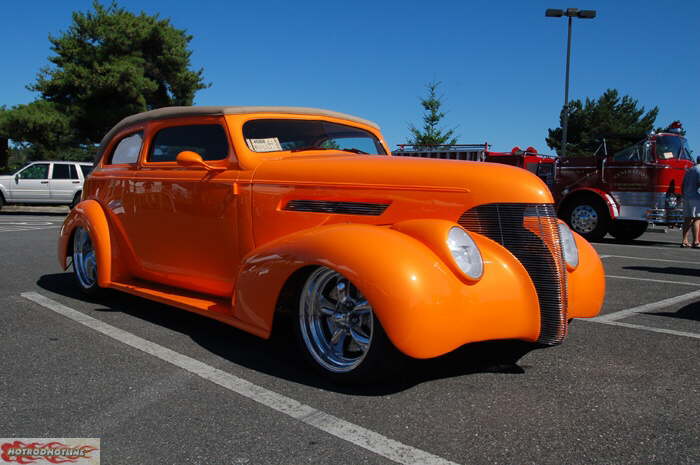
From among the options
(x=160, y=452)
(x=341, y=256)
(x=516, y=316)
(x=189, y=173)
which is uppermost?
(x=189, y=173)

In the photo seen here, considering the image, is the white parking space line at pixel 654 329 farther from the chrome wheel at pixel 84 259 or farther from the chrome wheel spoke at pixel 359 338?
the chrome wheel at pixel 84 259

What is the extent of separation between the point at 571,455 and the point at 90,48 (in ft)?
91.0

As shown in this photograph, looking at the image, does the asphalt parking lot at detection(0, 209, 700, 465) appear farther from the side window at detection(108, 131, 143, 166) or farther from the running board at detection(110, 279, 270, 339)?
the side window at detection(108, 131, 143, 166)

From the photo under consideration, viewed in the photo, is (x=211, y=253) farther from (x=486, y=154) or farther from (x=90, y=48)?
(x=90, y=48)

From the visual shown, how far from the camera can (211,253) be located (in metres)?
3.99

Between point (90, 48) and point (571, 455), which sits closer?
point (571, 455)

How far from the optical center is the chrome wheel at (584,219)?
1171cm

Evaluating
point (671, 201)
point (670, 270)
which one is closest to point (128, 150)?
point (670, 270)

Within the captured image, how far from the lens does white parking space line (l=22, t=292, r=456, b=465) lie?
2.23 metres

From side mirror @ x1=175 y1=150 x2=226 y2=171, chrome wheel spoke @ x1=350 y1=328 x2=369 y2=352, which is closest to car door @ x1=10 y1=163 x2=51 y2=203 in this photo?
side mirror @ x1=175 y1=150 x2=226 y2=171

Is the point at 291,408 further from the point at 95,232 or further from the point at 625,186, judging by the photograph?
the point at 625,186

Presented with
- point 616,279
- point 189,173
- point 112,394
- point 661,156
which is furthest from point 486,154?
point 112,394

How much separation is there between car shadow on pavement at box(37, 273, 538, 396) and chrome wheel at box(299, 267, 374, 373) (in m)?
0.13

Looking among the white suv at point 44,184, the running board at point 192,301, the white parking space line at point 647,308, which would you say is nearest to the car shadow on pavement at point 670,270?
the white parking space line at point 647,308
